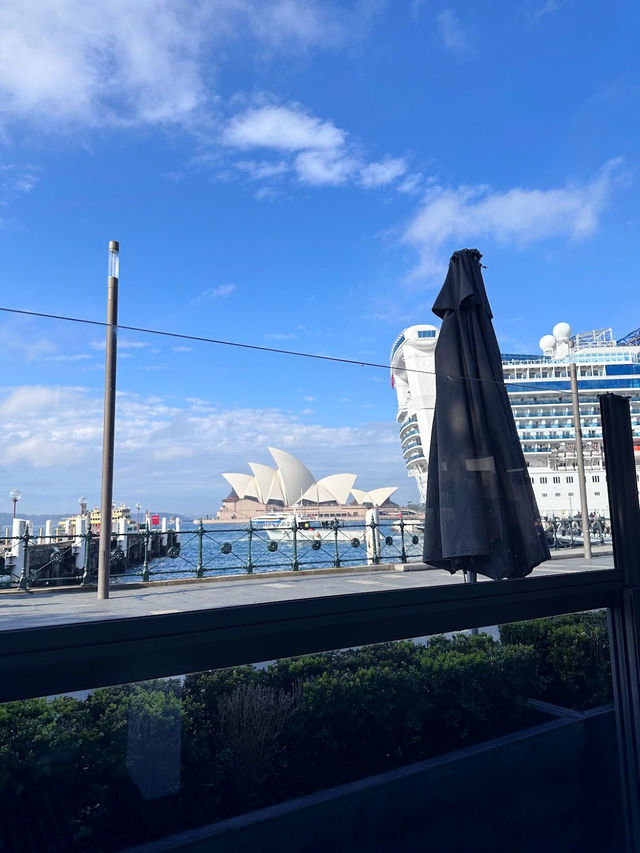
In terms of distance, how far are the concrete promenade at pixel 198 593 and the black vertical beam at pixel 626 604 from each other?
81 centimetres

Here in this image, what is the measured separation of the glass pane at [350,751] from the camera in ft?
5.54

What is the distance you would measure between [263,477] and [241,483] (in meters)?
0.07

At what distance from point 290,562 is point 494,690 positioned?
1.70 metres

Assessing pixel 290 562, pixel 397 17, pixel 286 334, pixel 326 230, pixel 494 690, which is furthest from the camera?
pixel 326 230

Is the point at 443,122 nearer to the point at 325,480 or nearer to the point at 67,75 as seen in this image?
the point at 67,75

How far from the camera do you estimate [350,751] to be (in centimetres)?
235

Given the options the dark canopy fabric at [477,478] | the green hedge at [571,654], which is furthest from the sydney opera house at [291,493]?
the green hedge at [571,654]

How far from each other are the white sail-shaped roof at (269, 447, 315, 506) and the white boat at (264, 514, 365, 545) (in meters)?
0.07

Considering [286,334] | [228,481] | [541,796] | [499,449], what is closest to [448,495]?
[499,449]

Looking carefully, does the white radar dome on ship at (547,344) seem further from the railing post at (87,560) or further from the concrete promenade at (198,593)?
the railing post at (87,560)

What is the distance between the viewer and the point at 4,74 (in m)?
1.79

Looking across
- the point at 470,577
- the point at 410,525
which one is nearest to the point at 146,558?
the point at 410,525

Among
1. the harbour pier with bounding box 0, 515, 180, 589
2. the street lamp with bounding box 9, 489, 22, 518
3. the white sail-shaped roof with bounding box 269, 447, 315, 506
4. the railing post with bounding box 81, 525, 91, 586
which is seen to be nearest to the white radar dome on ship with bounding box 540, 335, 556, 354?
the white sail-shaped roof with bounding box 269, 447, 315, 506

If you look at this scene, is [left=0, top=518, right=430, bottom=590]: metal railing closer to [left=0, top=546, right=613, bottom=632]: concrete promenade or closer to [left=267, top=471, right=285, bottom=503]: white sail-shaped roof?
[left=0, top=546, right=613, bottom=632]: concrete promenade
